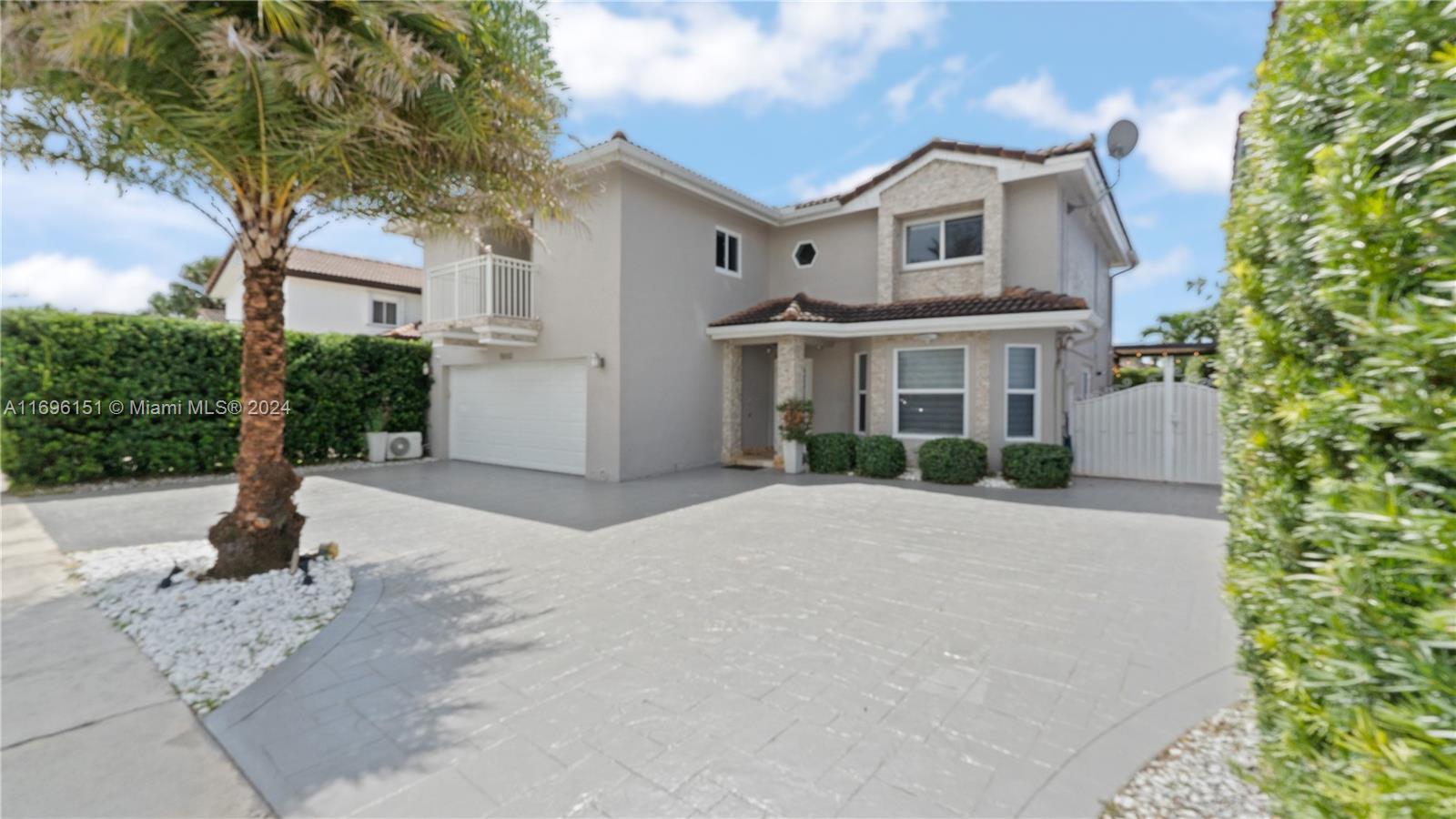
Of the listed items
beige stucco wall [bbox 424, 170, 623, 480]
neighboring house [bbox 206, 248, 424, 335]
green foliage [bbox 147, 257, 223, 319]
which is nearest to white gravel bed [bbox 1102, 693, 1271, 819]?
beige stucco wall [bbox 424, 170, 623, 480]

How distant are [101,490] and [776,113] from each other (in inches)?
572

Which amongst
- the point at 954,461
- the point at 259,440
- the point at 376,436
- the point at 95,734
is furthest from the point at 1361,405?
the point at 376,436

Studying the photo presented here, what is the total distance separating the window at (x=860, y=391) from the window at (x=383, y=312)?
776 inches

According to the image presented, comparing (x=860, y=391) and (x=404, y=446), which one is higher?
(x=860, y=391)

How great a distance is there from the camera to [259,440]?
564 cm

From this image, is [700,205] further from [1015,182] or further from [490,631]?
[490,631]

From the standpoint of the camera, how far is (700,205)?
14.1m

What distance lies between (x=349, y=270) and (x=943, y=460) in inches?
942

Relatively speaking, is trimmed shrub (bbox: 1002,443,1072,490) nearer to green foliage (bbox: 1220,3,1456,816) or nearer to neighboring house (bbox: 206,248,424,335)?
green foliage (bbox: 1220,3,1456,816)

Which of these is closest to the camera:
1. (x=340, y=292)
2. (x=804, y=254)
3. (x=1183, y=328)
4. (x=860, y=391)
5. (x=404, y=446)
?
(x=860, y=391)

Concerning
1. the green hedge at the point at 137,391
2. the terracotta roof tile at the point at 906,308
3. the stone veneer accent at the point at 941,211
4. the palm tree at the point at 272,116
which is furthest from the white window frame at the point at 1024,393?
the green hedge at the point at 137,391

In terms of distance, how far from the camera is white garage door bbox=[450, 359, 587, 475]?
1344cm

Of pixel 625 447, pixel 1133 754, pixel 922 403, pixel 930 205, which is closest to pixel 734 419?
pixel 625 447

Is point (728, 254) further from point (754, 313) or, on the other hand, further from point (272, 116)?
point (272, 116)
